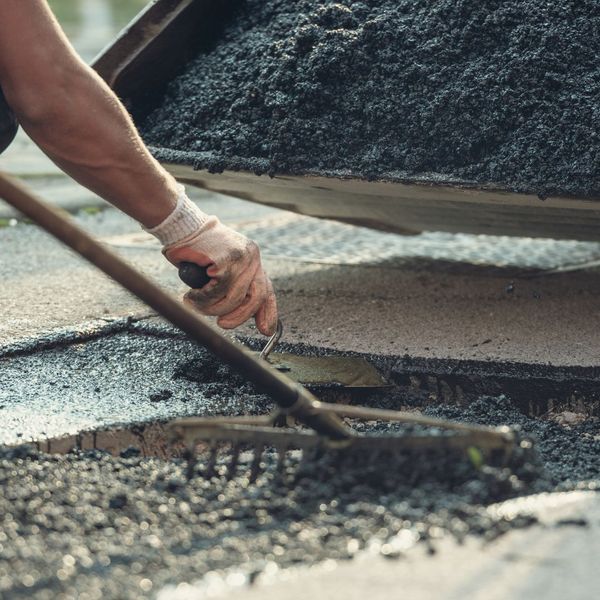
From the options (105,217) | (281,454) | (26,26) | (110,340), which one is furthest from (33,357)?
(105,217)

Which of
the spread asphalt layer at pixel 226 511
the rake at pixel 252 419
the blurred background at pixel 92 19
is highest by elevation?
the rake at pixel 252 419

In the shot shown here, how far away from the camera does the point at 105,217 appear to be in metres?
5.38

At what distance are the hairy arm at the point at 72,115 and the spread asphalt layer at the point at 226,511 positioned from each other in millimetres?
655

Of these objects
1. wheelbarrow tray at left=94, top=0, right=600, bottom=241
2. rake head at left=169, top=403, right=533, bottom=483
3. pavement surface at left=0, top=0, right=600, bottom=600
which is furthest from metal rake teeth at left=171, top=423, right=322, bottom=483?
wheelbarrow tray at left=94, top=0, right=600, bottom=241

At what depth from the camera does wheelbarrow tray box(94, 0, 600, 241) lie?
304 centimetres

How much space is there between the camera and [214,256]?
8.68 ft

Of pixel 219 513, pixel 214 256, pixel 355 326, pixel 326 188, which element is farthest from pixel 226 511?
pixel 326 188

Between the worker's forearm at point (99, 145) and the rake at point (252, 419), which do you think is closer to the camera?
the rake at point (252, 419)

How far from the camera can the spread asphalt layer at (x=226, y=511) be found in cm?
172

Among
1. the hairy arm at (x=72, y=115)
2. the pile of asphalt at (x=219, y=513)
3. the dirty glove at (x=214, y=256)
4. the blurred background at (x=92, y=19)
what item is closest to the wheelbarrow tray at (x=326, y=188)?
the dirty glove at (x=214, y=256)

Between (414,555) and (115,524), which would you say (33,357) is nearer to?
(115,524)

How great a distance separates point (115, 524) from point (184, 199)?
3.28 ft

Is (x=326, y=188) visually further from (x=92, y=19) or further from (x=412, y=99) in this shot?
(x=92, y=19)

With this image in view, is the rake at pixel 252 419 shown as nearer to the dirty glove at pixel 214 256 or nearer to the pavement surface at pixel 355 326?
the pavement surface at pixel 355 326
